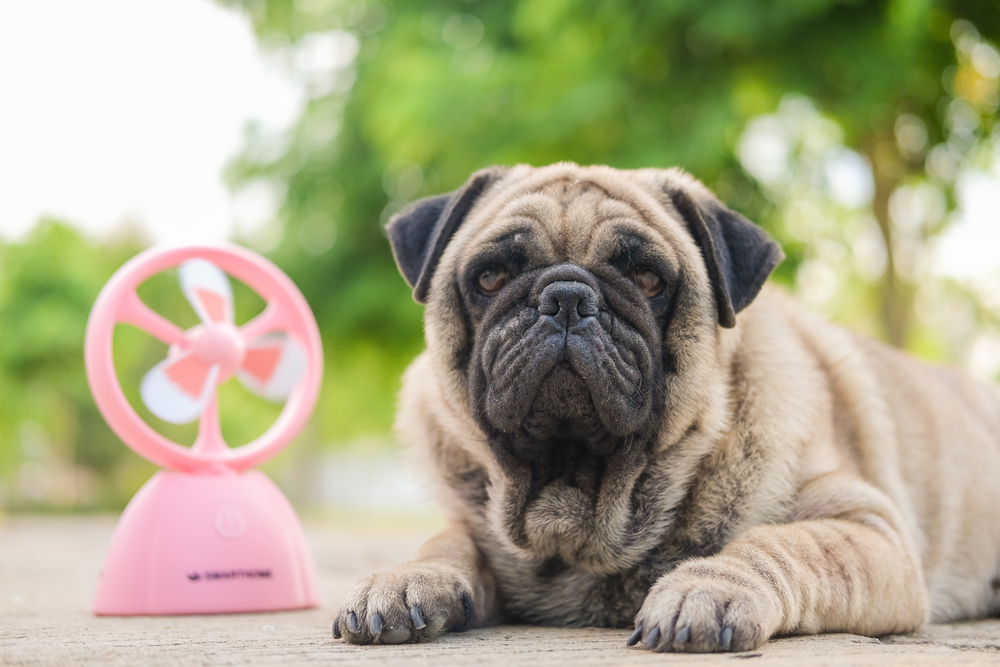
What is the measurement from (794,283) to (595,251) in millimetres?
5491

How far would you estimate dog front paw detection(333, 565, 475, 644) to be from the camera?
229 centimetres

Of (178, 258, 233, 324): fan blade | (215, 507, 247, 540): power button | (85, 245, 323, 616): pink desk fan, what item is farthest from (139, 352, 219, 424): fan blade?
(215, 507, 247, 540): power button

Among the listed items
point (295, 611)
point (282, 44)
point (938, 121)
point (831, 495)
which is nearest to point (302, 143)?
point (282, 44)

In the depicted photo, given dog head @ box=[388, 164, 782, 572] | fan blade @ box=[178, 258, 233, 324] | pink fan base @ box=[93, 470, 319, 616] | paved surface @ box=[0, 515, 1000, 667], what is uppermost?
fan blade @ box=[178, 258, 233, 324]

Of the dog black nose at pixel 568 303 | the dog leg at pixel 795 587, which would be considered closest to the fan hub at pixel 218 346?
the dog black nose at pixel 568 303

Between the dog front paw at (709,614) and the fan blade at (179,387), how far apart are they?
1952 mm

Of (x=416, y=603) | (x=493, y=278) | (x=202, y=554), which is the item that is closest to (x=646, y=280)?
(x=493, y=278)

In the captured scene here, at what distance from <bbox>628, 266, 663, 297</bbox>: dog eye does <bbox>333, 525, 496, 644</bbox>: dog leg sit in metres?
0.99

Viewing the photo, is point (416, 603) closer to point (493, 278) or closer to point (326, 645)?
point (326, 645)

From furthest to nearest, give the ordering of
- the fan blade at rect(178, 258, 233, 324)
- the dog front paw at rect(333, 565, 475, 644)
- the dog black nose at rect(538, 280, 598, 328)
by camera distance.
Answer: the fan blade at rect(178, 258, 233, 324), the dog black nose at rect(538, 280, 598, 328), the dog front paw at rect(333, 565, 475, 644)

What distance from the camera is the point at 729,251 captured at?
287cm

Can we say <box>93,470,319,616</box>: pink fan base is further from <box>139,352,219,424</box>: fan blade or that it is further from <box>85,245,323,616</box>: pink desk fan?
<box>139,352,219,424</box>: fan blade

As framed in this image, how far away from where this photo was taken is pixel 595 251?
266 cm

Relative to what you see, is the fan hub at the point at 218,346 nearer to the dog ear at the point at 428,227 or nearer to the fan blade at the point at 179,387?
the fan blade at the point at 179,387
